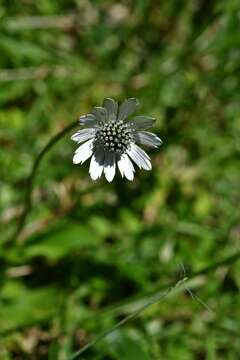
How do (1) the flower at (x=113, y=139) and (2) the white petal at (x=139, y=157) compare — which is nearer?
(1) the flower at (x=113, y=139)

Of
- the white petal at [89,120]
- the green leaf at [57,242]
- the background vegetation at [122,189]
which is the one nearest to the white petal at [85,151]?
the white petal at [89,120]

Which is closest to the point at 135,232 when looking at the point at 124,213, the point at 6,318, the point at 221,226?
the point at 124,213

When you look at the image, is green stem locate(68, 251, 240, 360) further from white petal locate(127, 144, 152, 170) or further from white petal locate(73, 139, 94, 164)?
white petal locate(73, 139, 94, 164)

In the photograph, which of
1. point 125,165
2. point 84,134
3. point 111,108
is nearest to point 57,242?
point 125,165

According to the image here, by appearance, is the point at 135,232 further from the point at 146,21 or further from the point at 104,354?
the point at 146,21

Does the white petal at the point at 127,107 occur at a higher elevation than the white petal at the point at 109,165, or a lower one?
higher

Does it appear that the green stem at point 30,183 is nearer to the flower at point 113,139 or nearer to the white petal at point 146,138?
the flower at point 113,139

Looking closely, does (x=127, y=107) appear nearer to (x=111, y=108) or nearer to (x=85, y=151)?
(x=111, y=108)

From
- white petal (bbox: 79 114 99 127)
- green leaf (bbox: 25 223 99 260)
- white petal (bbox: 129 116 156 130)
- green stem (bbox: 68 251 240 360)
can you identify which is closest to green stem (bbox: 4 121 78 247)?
white petal (bbox: 79 114 99 127)
